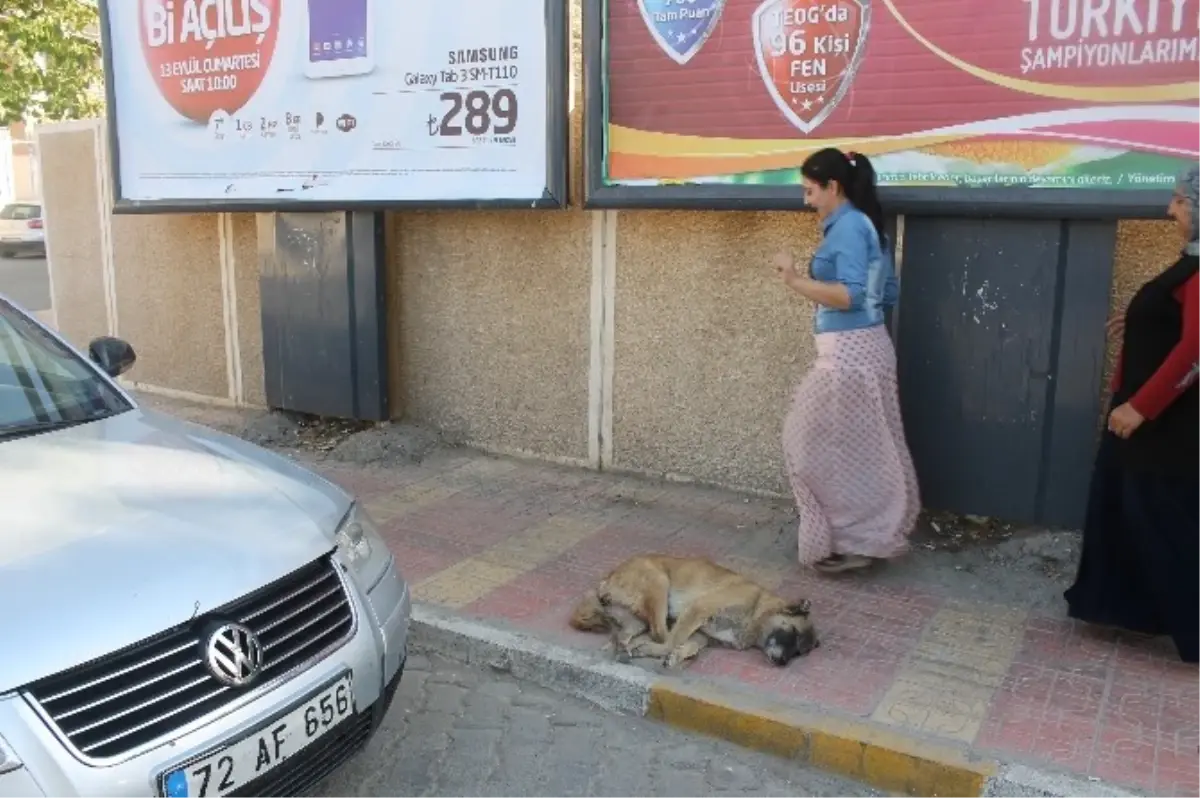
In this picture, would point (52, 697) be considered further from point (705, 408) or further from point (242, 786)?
point (705, 408)

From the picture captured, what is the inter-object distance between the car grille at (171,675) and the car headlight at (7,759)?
0.09m

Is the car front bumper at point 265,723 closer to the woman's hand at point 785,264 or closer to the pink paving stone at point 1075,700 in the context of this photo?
the woman's hand at point 785,264

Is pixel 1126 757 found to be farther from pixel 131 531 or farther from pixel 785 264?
pixel 131 531

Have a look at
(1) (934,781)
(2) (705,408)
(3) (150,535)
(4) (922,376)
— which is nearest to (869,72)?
(4) (922,376)

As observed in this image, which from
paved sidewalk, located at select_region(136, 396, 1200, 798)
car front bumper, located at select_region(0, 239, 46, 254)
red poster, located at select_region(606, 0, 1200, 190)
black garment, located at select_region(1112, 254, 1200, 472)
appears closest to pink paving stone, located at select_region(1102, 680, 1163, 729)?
paved sidewalk, located at select_region(136, 396, 1200, 798)

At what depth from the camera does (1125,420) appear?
11.7 ft

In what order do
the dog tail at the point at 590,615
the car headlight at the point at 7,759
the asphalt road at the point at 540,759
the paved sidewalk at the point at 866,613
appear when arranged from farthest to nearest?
the dog tail at the point at 590,615 < the paved sidewalk at the point at 866,613 < the asphalt road at the point at 540,759 < the car headlight at the point at 7,759

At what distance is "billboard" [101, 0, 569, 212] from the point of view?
18.7 feet

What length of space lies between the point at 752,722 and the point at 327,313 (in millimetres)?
4193

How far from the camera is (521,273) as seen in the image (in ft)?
20.4

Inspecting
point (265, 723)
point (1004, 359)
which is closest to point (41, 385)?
point (265, 723)

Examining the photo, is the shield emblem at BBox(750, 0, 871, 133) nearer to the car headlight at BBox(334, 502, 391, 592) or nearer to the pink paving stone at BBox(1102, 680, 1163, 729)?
the pink paving stone at BBox(1102, 680, 1163, 729)

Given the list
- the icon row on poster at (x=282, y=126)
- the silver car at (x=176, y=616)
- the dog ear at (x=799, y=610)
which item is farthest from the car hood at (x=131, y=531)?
the icon row on poster at (x=282, y=126)

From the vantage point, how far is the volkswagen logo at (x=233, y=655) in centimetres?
241
